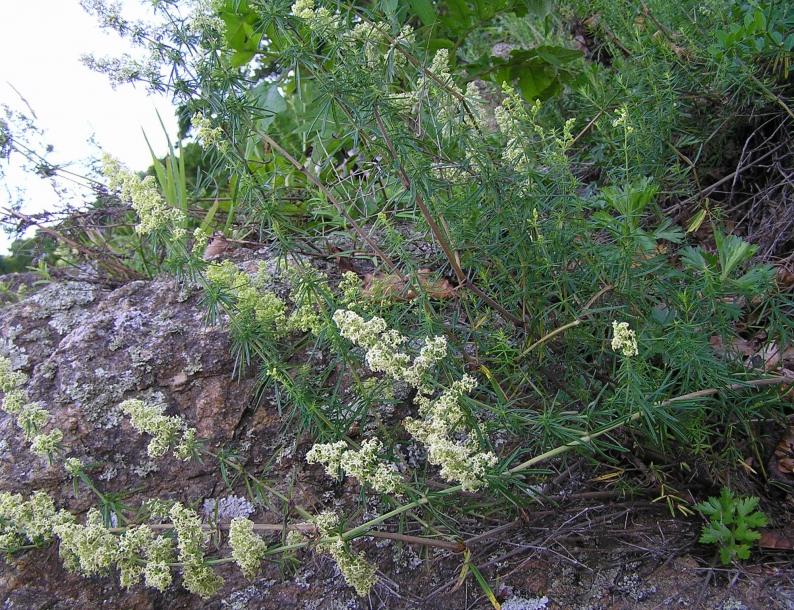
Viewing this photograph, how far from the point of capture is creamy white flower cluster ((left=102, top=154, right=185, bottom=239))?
1.96 m

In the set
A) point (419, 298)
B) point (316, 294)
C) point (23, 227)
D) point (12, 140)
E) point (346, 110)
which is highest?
point (12, 140)

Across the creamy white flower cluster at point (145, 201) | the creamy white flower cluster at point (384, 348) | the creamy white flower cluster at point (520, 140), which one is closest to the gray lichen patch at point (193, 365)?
the creamy white flower cluster at point (145, 201)

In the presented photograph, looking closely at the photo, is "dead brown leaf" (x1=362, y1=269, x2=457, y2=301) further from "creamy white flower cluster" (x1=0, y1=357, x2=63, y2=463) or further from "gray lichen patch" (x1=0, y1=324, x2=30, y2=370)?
"gray lichen patch" (x1=0, y1=324, x2=30, y2=370)

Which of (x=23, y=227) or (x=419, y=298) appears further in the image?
(x=23, y=227)

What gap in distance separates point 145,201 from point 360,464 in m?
1.06

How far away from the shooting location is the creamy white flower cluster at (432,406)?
1620 millimetres

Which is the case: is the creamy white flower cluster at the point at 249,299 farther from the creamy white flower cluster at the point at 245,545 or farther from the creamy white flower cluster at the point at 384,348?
the creamy white flower cluster at the point at 245,545

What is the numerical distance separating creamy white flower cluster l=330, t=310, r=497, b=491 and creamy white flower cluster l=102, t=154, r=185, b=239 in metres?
0.69

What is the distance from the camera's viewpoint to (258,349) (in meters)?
2.15

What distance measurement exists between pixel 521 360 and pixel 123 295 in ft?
5.87

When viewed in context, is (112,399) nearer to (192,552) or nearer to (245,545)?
(192,552)

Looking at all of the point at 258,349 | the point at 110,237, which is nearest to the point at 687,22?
the point at 258,349

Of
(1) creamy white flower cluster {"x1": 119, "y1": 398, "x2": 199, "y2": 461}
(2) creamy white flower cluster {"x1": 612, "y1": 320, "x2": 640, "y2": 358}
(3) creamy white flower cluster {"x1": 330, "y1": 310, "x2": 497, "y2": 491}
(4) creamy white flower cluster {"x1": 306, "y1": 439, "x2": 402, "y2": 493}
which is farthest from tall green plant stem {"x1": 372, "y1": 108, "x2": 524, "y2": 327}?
(1) creamy white flower cluster {"x1": 119, "y1": 398, "x2": 199, "y2": 461}

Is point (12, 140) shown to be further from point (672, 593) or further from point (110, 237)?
point (672, 593)
